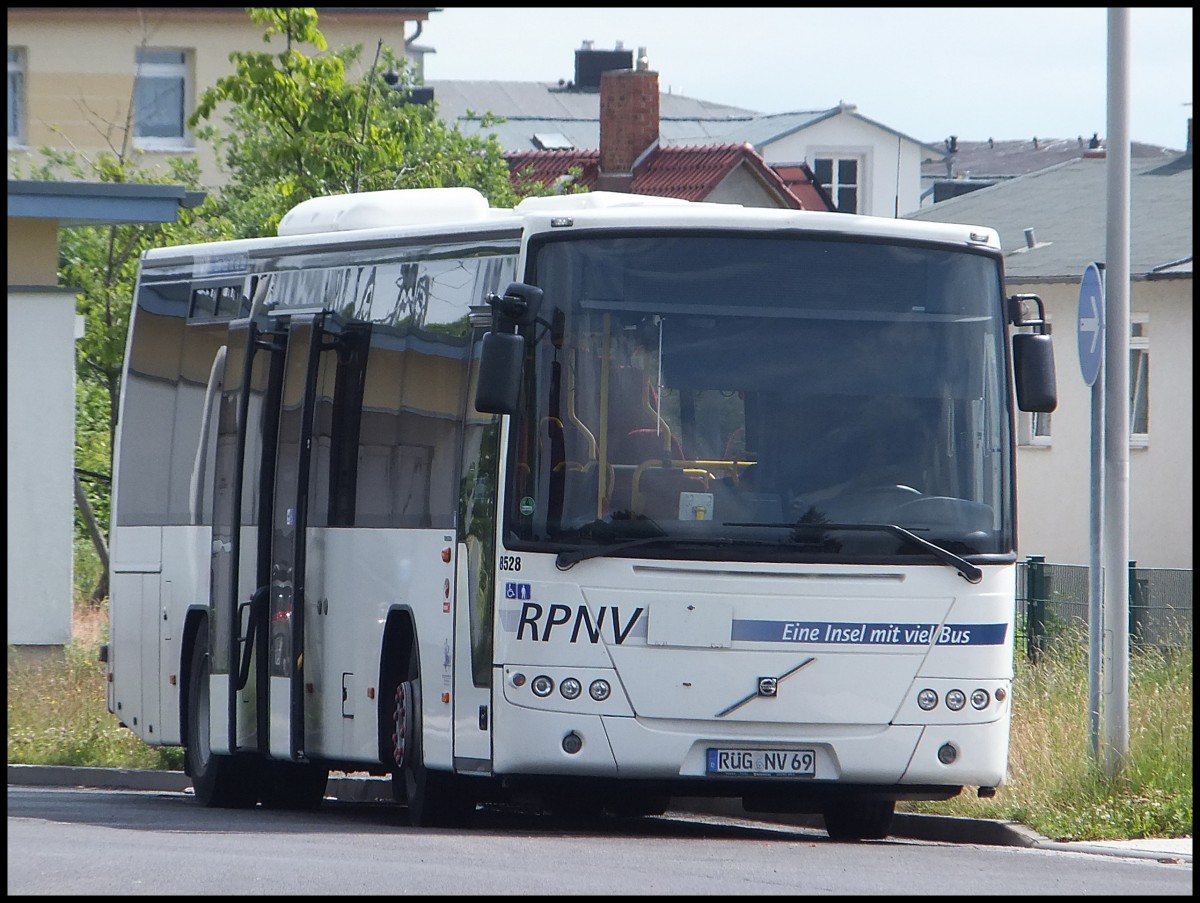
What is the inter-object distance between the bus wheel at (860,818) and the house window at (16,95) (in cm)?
3540

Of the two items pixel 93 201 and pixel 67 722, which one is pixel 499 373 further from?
pixel 93 201

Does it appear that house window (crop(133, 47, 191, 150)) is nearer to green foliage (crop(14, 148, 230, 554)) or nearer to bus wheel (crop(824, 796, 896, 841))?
green foliage (crop(14, 148, 230, 554))

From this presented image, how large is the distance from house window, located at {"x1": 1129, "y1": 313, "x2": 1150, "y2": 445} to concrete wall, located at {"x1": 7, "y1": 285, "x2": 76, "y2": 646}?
735 inches

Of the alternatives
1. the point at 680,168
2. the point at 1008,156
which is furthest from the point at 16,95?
the point at 1008,156

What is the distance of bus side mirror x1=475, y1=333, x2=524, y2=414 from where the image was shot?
445 inches

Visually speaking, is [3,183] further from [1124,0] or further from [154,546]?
[1124,0]

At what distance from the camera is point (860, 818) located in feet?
42.3

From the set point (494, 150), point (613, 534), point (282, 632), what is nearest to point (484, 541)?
point (613, 534)

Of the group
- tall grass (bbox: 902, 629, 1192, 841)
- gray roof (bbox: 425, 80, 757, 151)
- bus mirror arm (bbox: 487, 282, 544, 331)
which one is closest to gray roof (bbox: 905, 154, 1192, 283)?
tall grass (bbox: 902, 629, 1192, 841)

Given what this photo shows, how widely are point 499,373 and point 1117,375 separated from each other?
13.0ft

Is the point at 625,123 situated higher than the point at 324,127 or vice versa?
the point at 625,123

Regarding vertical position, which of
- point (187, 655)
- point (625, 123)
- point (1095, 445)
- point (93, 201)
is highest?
point (625, 123)

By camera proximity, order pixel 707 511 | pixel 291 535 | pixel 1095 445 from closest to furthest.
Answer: pixel 707 511
pixel 1095 445
pixel 291 535

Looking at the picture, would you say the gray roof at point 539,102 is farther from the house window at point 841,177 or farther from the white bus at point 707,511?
the white bus at point 707,511
